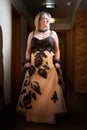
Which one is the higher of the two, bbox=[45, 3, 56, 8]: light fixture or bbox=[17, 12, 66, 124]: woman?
bbox=[45, 3, 56, 8]: light fixture

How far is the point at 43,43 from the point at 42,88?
0.56 m

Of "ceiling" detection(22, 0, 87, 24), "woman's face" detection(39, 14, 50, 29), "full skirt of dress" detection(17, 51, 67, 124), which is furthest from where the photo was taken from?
"ceiling" detection(22, 0, 87, 24)

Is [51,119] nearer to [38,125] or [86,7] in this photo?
[38,125]

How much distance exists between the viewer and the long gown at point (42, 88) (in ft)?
10.2

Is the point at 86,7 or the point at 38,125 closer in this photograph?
the point at 38,125

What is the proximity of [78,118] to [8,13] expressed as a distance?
2121 millimetres

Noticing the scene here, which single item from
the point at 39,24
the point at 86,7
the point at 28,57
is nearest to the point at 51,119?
the point at 28,57

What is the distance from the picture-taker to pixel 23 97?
319 centimetres

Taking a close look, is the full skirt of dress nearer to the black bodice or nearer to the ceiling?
the black bodice

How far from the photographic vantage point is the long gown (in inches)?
122

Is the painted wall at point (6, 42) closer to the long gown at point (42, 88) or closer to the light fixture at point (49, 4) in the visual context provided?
the long gown at point (42, 88)

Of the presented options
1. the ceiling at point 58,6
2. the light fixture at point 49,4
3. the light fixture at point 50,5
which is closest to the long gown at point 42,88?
the ceiling at point 58,6

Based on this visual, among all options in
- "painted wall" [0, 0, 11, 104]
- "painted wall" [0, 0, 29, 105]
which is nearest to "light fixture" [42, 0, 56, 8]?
"painted wall" [0, 0, 29, 105]

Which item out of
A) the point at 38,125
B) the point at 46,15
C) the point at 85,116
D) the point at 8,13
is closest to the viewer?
the point at 38,125
